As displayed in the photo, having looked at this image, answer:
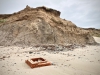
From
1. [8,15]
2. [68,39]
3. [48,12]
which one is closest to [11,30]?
[8,15]

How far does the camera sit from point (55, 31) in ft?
46.2

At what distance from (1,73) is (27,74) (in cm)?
96

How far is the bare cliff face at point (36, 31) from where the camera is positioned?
12.4m

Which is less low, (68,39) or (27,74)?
(68,39)

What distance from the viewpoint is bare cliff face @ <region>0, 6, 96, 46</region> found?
40.7 feet

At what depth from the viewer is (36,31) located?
42.2 feet

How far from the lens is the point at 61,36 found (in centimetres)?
1425

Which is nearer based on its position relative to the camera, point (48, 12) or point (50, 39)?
point (50, 39)

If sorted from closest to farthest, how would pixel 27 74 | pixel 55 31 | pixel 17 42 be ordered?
pixel 27 74
pixel 17 42
pixel 55 31

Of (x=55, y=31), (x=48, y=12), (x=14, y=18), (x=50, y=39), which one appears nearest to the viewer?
(x=50, y=39)

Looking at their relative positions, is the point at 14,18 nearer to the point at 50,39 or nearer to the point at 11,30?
the point at 11,30

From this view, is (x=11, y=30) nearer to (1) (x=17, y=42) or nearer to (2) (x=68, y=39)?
(1) (x=17, y=42)

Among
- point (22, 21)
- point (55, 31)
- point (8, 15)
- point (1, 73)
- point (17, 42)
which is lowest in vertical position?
point (1, 73)

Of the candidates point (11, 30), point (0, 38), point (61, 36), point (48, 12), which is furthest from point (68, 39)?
point (0, 38)
